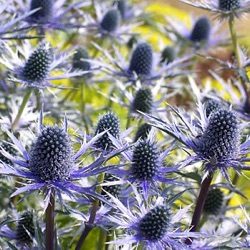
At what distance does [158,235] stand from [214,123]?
309 mm

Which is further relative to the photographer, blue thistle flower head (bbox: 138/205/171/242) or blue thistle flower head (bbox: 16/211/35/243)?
blue thistle flower head (bbox: 16/211/35/243)

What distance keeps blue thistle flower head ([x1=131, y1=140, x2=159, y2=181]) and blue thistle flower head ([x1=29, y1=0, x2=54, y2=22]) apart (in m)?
1.01

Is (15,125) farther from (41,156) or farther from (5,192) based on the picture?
(41,156)

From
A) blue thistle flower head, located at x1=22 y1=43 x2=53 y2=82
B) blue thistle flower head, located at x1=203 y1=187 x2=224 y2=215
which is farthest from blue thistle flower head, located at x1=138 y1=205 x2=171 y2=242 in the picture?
blue thistle flower head, located at x1=22 y1=43 x2=53 y2=82

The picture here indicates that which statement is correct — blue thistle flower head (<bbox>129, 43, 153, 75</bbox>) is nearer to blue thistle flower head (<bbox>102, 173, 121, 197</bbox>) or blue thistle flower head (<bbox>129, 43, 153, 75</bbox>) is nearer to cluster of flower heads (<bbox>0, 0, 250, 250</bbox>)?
cluster of flower heads (<bbox>0, 0, 250, 250</bbox>)

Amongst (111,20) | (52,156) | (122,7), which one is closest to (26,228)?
(52,156)

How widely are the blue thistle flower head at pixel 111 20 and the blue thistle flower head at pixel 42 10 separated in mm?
355

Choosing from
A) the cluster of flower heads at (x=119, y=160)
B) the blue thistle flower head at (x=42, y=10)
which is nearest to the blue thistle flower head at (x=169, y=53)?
the cluster of flower heads at (x=119, y=160)

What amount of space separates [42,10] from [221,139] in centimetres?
113

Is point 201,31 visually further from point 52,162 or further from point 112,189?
point 52,162

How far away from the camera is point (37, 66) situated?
5.81 ft

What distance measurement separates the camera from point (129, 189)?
1.49m

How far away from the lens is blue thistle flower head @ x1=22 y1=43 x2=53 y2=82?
1771 millimetres

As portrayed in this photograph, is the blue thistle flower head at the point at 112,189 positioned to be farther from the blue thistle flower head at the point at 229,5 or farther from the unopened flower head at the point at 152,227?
the blue thistle flower head at the point at 229,5
